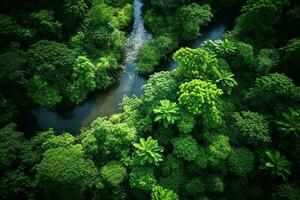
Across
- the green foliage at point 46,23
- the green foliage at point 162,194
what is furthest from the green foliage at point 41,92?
the green foliage at point 162,194

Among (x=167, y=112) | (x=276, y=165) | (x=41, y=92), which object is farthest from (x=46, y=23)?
(x=276, y=165)

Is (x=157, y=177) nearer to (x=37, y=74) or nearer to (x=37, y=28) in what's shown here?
(x=37, y=74)

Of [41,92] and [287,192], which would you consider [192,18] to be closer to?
[41,92]

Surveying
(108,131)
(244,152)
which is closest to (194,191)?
(244,152)

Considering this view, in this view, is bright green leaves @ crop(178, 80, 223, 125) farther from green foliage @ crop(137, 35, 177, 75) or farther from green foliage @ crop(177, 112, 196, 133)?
green foliage @ crop(137, 35, 177, 75)

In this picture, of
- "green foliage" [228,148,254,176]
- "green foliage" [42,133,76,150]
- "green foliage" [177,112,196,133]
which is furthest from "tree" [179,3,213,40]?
"green foliage" [42,133,76,150]

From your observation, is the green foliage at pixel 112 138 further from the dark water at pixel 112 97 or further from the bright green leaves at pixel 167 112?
the dark water at pixel 112 97
